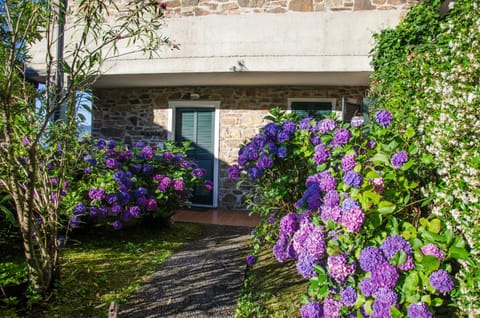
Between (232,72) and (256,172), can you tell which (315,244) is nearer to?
(256,172)

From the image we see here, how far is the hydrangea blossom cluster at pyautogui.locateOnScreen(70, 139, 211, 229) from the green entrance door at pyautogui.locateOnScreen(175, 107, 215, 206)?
1.77 meters

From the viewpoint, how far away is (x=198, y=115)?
661cm

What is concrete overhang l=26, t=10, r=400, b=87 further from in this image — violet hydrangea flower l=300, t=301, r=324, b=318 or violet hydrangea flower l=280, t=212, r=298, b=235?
violet hydrangea flower l=300, t=301, r=324, b=318

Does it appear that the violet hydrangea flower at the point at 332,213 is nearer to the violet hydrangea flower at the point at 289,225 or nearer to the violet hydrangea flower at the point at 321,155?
the violet hydrangea flower at the point at 289,225

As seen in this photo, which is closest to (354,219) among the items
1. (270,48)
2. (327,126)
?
(327,126)

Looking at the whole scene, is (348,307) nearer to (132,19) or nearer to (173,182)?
(132,19)

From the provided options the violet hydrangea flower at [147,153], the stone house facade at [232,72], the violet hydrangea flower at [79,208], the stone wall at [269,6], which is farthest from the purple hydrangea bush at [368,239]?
the stone wall at [269,6]

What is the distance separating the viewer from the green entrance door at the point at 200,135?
655 cm

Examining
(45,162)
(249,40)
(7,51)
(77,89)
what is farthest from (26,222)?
(249,40)

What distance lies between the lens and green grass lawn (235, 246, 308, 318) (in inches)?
89.4

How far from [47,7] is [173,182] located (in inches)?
106

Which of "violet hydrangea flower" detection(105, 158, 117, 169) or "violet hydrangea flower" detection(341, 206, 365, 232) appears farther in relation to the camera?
"violet hydrangea flower" detection(105, 158, 117, 169)

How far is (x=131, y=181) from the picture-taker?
12.9 ft

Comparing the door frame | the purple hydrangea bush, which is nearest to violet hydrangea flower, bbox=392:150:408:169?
the purple hydrangea bush
